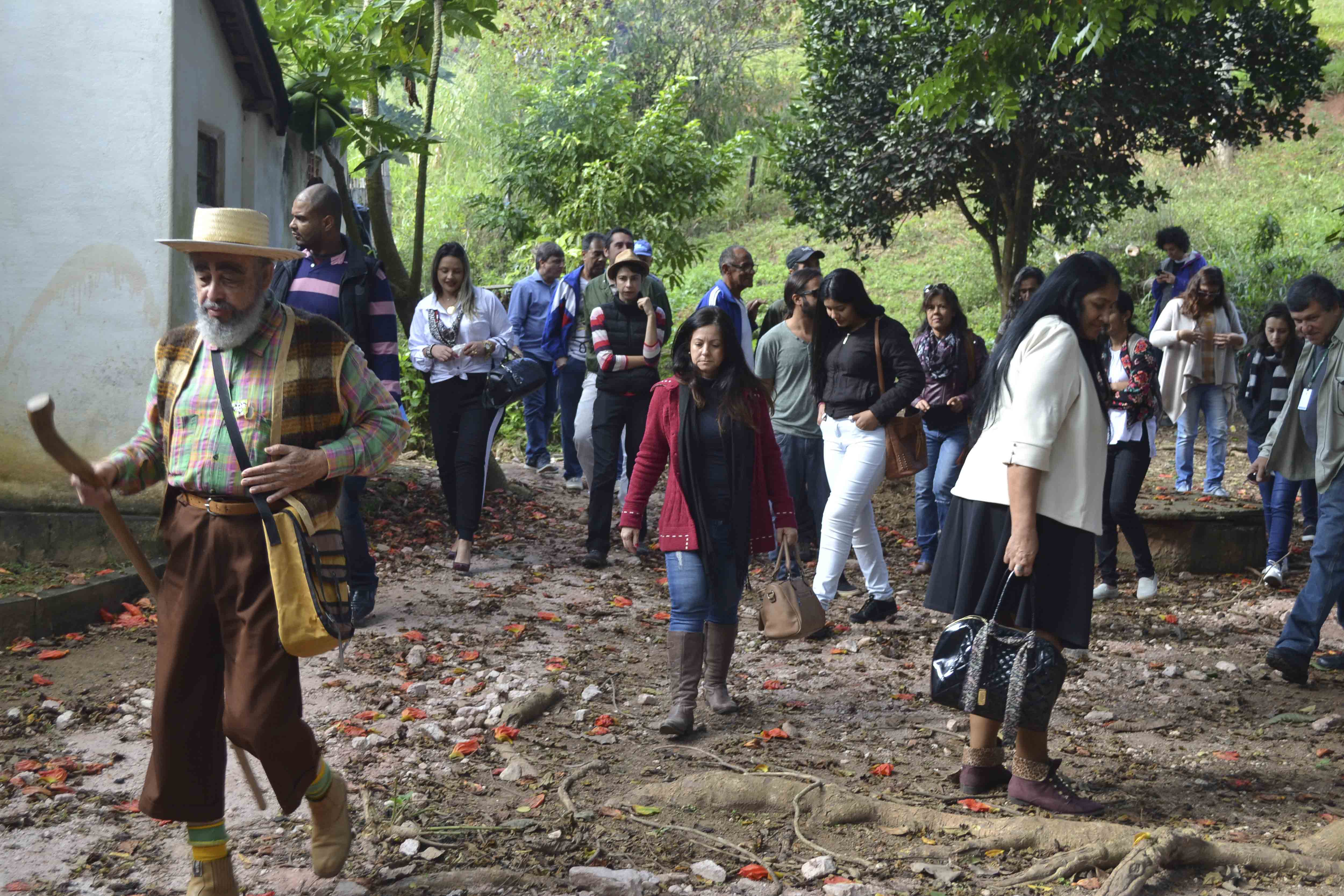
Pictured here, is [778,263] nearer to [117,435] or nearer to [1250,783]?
[117,435]

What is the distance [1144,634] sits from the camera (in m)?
7.82

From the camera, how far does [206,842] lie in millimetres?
3738

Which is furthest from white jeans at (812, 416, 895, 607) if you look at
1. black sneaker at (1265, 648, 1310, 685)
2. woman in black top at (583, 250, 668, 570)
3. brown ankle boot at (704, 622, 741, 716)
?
black sneaker at (1265, 648, 1310, 685)

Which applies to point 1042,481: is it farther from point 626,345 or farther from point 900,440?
point 626,345

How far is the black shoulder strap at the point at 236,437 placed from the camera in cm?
364

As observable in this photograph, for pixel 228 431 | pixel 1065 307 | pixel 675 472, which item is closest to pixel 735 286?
pixel 675 472

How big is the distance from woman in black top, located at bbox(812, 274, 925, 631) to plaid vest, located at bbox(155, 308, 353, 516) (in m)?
4.13

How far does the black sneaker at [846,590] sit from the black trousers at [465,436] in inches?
105

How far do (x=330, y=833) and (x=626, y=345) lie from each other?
5730mm

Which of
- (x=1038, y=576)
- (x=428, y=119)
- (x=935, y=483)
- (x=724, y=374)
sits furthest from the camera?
(x=428, y=119)

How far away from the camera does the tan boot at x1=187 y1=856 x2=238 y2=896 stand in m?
3.72

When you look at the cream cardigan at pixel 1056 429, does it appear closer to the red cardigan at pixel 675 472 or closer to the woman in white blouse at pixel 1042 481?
the woman in white blouse at pixel 1042 481

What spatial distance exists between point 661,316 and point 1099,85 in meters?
7.81

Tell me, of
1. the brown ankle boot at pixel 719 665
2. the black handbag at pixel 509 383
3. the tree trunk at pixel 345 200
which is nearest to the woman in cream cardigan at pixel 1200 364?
the black handbag at pixel 509 383
